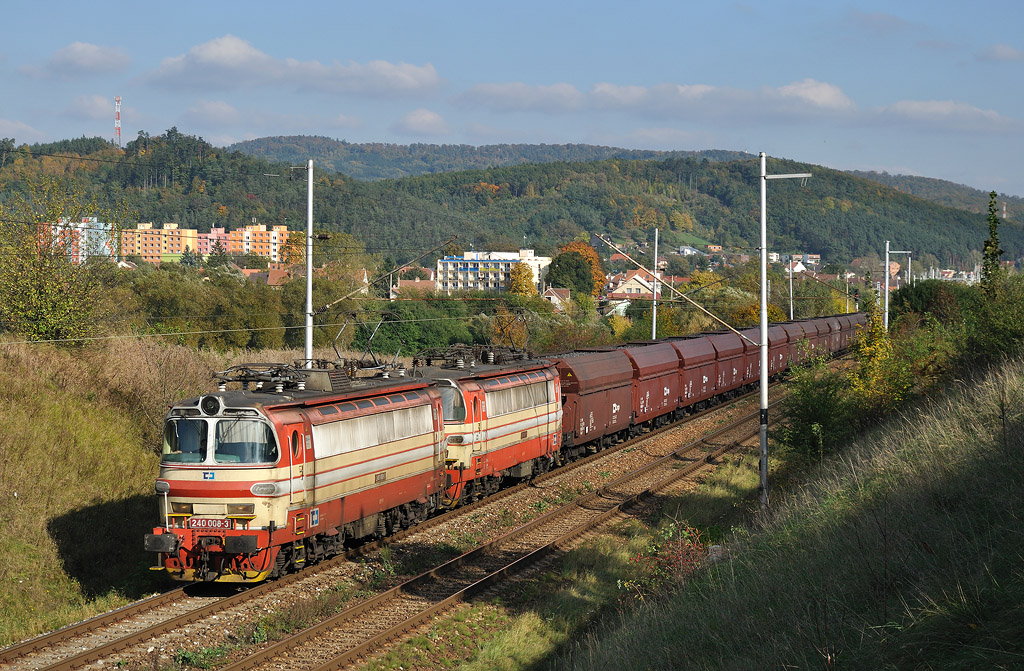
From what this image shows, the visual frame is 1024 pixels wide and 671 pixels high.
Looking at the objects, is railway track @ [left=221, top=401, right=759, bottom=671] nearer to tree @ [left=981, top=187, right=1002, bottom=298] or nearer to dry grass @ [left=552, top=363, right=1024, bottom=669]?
dry grass @ [left=552, top=363, right=1024, bottom=669]

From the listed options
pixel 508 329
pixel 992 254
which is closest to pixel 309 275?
pixel 992 254

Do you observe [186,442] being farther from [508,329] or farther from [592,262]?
[592,262]

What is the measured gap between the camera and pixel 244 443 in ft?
52.0

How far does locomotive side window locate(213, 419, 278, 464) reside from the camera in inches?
623

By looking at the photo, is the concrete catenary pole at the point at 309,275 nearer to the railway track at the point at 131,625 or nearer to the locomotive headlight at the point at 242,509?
the railway track at the point at 131,625

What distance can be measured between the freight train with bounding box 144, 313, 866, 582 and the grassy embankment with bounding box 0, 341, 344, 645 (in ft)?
9.40

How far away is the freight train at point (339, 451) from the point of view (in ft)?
51.8

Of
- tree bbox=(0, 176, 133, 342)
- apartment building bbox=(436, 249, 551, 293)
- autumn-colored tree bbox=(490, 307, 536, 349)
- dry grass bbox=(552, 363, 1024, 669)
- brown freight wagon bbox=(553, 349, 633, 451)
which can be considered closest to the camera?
dry grass bbox=(552, 363, 1024, 669)

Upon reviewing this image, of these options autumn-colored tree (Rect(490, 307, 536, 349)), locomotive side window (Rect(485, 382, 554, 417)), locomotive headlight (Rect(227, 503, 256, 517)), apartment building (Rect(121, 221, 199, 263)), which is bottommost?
locomotive headlight (Rect(227, 503, 256, 517))

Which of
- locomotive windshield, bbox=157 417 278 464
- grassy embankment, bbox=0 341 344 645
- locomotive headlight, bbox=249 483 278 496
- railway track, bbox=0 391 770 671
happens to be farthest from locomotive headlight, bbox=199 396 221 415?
grassy embankment, bbox=0 341 344 645

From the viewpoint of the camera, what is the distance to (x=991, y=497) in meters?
11.0

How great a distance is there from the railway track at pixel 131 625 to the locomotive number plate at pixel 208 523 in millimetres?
1289

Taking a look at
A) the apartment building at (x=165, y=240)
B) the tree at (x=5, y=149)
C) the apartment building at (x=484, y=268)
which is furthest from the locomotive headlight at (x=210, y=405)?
the apartment building at (x=484, y=268)

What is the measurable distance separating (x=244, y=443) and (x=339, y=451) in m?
2.27
